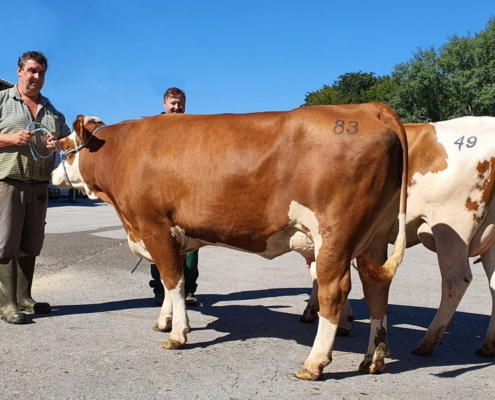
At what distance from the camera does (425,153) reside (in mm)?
4719

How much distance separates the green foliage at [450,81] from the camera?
1612 inches

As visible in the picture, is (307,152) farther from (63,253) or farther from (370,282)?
(63,253)

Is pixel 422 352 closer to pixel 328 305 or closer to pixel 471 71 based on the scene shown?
pixel 328 305

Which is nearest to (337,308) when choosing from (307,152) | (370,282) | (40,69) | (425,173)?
(370,282)

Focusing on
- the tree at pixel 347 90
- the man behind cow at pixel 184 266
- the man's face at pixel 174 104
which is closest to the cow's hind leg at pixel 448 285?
the man behind cow at pixel 184 266

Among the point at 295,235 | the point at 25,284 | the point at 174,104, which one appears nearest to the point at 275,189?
the point at 295,235

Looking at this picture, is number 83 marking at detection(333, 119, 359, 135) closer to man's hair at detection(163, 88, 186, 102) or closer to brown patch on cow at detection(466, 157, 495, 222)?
brown patch on cow at detection(466, 157, 495, 222)

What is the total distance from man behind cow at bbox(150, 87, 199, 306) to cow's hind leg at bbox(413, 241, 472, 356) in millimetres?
2586

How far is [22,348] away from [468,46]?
146 ft

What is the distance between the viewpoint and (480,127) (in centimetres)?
469

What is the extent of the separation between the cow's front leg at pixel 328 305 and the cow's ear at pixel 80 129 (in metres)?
2.58

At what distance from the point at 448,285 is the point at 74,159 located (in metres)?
3.52

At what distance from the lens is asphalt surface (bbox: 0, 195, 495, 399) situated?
11.7ft

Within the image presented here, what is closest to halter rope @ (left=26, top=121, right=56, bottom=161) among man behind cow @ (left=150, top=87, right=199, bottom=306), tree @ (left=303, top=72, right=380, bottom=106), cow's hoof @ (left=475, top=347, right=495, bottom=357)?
man behind cow @ (left=150, top=87, right=199, bottom=306)
